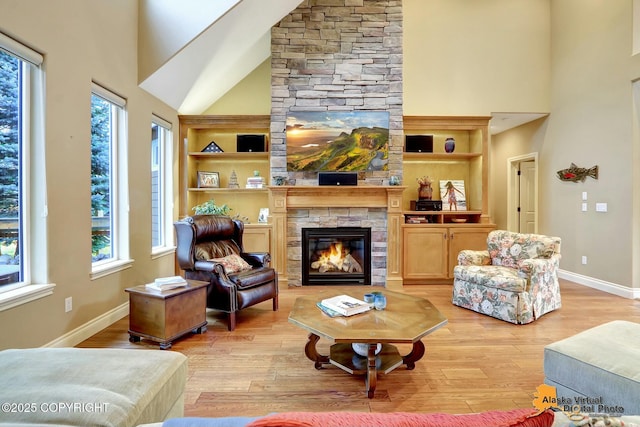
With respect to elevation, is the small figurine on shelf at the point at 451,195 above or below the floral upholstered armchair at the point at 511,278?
above

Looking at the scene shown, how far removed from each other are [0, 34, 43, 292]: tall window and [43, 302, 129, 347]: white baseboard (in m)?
0.56

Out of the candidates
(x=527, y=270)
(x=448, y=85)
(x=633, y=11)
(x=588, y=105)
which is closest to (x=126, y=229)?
(x=527, y=270)

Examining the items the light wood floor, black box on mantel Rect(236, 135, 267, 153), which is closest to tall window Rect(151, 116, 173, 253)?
black box on mantel Rect(236, 135, 267, 153)

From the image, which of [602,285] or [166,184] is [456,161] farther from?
[166,184]

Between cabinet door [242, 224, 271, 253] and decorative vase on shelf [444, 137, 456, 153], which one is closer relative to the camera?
cabinet door [242, 224, 271, 253]

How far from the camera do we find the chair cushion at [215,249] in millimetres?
3352

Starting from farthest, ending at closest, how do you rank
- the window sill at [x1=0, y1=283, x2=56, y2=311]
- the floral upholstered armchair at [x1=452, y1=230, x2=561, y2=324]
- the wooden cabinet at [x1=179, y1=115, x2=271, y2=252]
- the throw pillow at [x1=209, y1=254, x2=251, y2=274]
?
the wooden cabinet at [x1=179, y1=115, x2=271, y2=252], the throw pillow at [x1=209, y1=254, x2=251, y2=274], the floral upholstered armchair at [x1=452, y1=230, x2=561, y2=324], the window sill at [x1=0, y1=283, x2=56, y2=311]

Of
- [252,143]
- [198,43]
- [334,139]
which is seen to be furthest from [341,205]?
[198,43]

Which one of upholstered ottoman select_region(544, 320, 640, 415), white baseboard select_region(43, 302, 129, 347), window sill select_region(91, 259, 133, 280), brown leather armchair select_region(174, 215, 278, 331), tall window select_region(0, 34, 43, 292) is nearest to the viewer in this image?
upholstered ottoman select_region(544, 320, 640, 415)

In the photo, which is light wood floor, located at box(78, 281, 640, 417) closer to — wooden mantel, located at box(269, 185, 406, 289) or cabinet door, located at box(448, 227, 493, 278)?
wooden mantel, located at box(269, 185, 406, 289)

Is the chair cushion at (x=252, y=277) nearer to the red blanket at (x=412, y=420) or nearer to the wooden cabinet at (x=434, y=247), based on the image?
the wooden cabinet at (x=434, y=247)

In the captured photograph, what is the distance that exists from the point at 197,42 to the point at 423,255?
4.09m

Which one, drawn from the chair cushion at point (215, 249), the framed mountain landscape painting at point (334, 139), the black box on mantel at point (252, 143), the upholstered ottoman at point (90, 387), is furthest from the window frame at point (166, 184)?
the upholstered ottoman at point (90, 387)

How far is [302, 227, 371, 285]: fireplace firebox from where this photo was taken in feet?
15.4
